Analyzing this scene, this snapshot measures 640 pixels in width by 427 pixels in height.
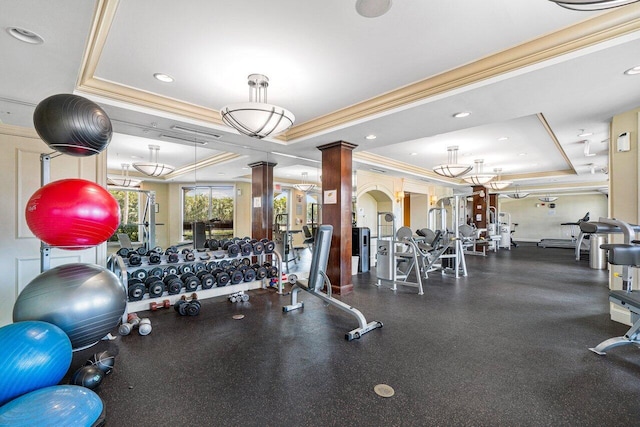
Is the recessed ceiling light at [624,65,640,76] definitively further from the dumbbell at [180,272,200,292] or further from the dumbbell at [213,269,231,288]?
the dumbbell at [180,272,200,292]

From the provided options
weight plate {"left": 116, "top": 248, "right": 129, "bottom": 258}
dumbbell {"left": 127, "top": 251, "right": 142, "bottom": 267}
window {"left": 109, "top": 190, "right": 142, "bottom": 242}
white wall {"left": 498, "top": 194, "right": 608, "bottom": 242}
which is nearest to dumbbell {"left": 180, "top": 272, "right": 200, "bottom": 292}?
dumbbell {"left": 127, "top": 251, "right": 142, "bottom": 267}

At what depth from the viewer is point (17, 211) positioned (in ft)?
10.6

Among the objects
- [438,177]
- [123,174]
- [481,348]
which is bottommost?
[481,348]

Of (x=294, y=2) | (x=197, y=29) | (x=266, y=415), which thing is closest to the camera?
(x=266, y=415)

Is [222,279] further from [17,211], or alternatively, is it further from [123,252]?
[17,211]

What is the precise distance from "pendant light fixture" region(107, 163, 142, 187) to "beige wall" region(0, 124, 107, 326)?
67cm

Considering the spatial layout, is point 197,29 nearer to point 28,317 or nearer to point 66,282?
point 66,282

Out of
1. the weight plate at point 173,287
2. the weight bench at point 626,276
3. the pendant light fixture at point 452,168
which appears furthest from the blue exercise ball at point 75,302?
the pendant light fixture at point 452,168

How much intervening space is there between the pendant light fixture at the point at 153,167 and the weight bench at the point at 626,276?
5.66 meters

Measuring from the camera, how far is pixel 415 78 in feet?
10.2

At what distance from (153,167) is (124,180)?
1.63ft

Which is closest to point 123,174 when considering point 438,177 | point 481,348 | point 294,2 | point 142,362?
point 142,362

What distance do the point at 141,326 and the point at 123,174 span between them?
2420mm

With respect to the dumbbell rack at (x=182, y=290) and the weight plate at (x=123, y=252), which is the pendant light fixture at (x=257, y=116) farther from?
the weight plate at (x=123, y=252)
